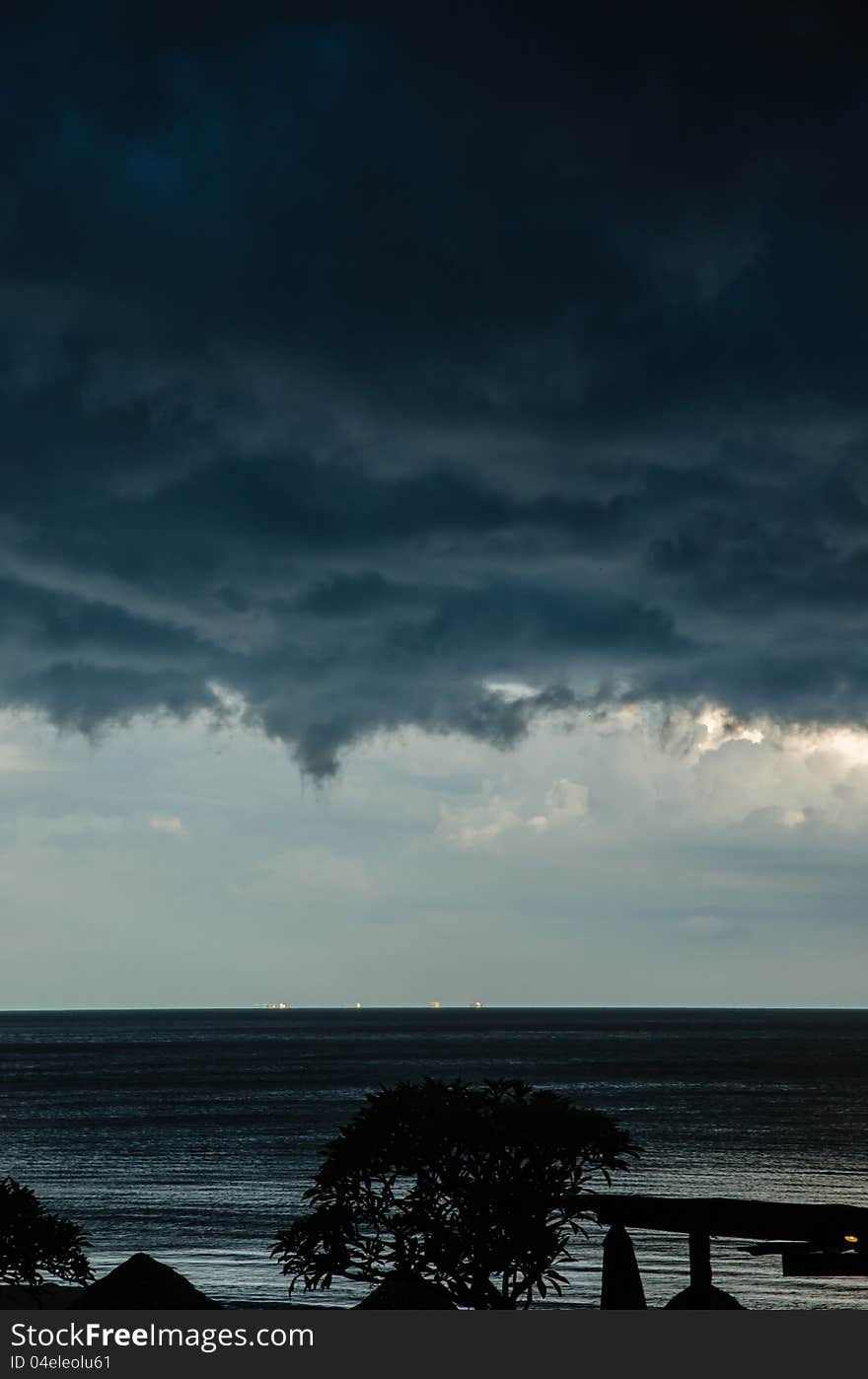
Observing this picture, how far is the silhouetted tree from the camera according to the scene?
1939 cm

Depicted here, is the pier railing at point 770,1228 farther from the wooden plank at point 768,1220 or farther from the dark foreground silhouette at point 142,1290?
the dark foreground silhouette at point 142,1290

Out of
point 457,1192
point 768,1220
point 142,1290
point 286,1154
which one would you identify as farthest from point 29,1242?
point 286,1154

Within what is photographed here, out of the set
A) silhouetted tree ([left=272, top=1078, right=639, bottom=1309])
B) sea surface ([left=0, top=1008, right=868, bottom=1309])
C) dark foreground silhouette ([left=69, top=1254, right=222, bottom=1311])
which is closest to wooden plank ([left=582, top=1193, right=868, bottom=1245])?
silhouetted tree ([left=272, top=1078, right=639, bottom=1309])

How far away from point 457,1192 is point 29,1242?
28.1ft

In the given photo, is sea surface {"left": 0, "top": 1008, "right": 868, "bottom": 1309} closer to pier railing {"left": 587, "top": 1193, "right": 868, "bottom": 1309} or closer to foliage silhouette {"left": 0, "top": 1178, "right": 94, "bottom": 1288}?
foliage silhouette {"left": 0, "top": 1178, "right": 94, "bottom": 1288}

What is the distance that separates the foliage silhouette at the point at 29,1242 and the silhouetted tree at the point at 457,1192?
5651 millimetres

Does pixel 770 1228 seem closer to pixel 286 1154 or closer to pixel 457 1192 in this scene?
pixel 457 1192

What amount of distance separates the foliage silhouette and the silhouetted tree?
5.65 meters

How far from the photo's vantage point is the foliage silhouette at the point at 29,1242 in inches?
890

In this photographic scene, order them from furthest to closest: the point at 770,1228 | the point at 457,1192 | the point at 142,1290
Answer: the point at 142,1290, the point at 457,1192, the point at 770,1228

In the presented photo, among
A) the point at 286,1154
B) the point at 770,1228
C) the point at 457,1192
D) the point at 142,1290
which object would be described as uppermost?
the point at 770,1228

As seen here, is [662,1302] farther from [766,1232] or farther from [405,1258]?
[766,1232]

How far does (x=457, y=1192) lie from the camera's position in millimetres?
19516
